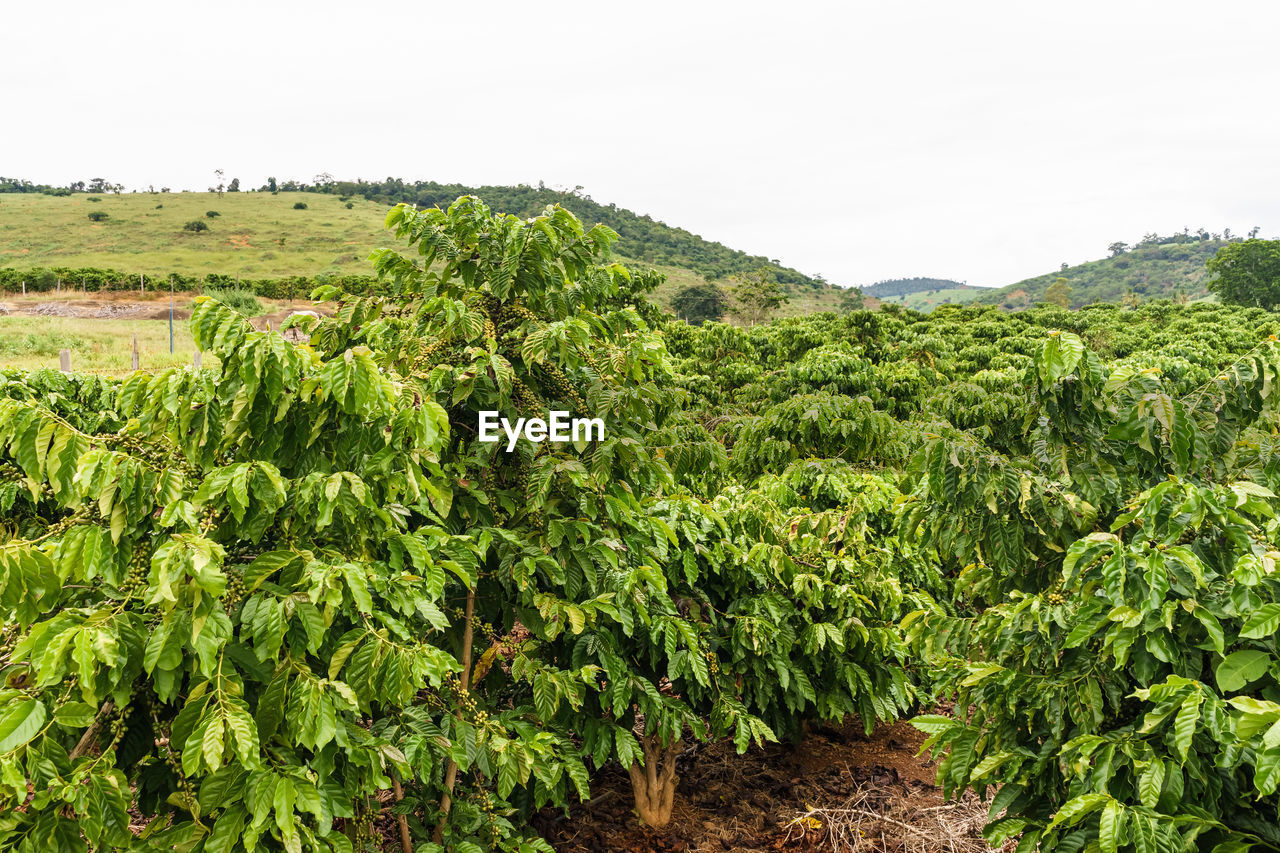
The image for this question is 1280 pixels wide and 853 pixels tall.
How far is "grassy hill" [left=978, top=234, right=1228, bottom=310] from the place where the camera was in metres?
87.3

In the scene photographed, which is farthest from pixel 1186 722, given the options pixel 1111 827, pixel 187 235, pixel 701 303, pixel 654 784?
pixel 187 235

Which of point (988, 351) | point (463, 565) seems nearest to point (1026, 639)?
point (463, 565)

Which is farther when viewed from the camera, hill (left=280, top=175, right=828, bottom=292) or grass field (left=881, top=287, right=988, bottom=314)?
grass field (left=881, top=287, right=988, bottom=314)

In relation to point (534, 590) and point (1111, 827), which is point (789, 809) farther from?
point (1111, 827)

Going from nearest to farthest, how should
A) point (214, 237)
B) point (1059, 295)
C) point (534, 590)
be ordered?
point (534, 590) < point (214, 237) < point (1059, 295)

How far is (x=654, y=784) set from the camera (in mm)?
4027

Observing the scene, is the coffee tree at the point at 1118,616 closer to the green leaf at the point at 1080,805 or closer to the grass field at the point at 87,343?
the green leaf at the point at 1080,805

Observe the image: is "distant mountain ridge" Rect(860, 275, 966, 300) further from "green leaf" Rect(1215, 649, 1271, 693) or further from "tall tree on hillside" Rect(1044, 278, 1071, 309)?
"green leaf" Rect(1215, 649, 1271, 693)

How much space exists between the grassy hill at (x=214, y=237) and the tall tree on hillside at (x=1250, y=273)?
2714 cm

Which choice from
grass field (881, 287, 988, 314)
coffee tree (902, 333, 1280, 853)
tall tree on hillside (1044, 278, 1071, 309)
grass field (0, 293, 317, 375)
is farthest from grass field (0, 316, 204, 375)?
grass field (881, 287, 988, 314)

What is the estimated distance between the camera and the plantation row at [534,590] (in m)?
1.95

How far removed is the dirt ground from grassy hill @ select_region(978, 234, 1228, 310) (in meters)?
91.5

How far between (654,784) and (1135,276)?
367ft

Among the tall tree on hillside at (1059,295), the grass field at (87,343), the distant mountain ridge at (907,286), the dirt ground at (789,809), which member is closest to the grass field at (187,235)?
the grass field at (87,343)
